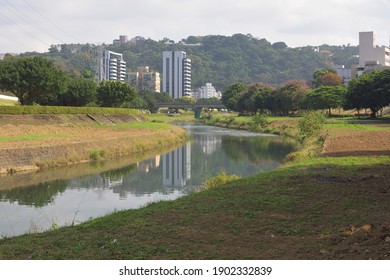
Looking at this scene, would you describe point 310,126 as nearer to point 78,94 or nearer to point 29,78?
point 29,78

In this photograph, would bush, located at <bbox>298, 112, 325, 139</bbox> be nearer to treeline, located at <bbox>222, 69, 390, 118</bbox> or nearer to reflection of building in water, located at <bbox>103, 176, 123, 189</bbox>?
reflection of building in water, located at <bbox>103, 176, 123, 189</bbox>

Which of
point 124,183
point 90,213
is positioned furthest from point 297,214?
point 124,183

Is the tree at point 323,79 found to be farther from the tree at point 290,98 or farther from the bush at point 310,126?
the bush at point 310,126

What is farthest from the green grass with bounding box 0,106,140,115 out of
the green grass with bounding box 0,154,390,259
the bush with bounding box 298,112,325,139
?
the green grass with bounding box 0,154,390,259

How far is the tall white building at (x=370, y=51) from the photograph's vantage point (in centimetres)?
14188

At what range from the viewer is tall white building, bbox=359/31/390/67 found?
141875mm

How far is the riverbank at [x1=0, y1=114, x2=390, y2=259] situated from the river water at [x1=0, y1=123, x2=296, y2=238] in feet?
10.9

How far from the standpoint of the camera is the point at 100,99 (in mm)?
86750

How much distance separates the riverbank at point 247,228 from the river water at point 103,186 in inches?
131

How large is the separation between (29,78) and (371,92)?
4903 centimetres

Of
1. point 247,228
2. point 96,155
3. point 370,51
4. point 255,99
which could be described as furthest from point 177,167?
point 370,51

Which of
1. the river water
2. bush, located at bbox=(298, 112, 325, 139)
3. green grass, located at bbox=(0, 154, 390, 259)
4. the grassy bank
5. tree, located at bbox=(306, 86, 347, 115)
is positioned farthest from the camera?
tree, located at bbox=(306, 86, 347, 115)

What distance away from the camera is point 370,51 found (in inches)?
5655

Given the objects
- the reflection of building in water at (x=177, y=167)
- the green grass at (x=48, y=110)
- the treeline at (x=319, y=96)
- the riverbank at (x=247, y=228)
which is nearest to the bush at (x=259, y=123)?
the treeline at (x=319, y=96)
